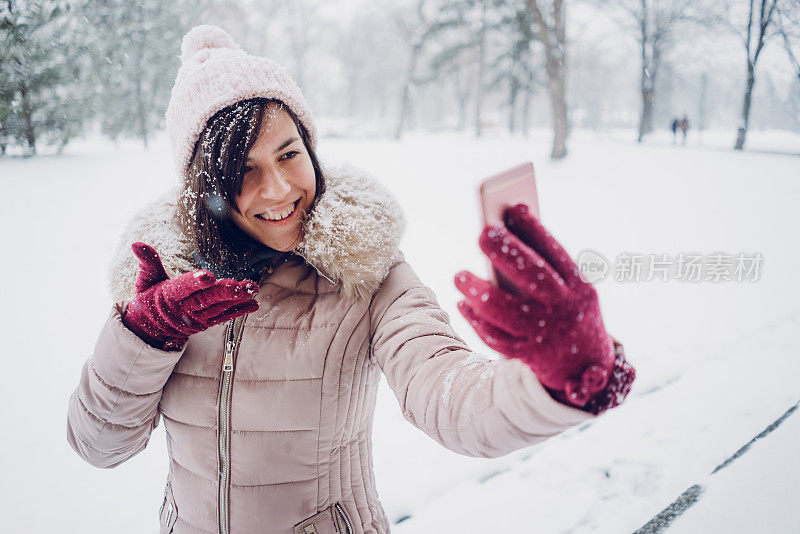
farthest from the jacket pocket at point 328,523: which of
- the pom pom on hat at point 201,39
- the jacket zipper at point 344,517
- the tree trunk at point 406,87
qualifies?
the tree trunk at point 406,87

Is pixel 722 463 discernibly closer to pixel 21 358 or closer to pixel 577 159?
pixel 21 358

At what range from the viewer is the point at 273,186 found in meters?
1.14

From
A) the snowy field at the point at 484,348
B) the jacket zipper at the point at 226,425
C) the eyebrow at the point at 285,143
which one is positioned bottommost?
the snowy field at the point at 484,348

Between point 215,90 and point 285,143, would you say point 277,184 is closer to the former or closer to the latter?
point 285,143

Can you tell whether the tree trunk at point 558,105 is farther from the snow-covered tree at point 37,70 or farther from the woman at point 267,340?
the woman at point 267,340

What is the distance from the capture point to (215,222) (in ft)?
4.23

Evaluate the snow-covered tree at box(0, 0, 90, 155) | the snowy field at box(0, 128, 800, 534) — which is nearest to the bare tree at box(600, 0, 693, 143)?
the snowy field at box(0, 128, 800, 534)

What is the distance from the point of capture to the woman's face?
1161 mm

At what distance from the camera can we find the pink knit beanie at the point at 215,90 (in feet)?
3.86

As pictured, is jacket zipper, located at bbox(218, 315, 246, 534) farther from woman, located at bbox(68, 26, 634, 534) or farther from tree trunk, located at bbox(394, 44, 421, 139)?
tree trunk, located at bbox(394, 44, 421, 139)

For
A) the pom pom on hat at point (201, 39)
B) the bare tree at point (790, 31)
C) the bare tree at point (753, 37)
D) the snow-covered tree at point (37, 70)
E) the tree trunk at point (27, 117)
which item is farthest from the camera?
the bare tree at point (753, 37)

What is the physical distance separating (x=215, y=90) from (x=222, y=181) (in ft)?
0.86

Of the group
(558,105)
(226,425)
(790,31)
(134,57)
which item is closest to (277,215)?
(226,425)

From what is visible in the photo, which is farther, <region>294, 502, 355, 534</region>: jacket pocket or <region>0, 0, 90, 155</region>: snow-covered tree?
<region>0, 0, 90, 155</region>: snow-covered tree
